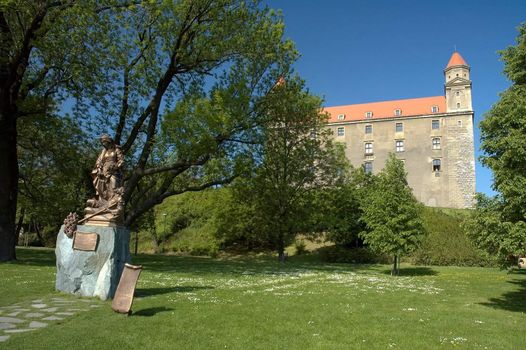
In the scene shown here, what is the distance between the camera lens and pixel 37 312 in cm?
1032

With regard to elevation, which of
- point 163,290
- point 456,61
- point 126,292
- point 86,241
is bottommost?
point 163,290

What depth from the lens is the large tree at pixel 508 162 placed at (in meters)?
11.9

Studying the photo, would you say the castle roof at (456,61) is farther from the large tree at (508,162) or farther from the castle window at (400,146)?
the large tree at (508,162)

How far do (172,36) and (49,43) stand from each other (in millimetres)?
7315

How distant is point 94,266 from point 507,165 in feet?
42.8

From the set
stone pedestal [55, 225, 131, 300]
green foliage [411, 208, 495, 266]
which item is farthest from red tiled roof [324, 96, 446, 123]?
stone pedestal [55, 225, 131, 300]

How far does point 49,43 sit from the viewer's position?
22.8 metres

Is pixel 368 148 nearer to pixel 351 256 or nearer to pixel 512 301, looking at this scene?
pixel 351 256

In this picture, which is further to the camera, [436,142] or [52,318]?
[436,142]

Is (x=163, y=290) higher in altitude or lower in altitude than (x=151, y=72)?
lower

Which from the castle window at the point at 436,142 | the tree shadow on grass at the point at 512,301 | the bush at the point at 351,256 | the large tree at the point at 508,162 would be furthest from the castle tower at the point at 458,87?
the large tree at the point at 508,162

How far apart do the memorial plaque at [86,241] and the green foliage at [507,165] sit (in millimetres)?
12135

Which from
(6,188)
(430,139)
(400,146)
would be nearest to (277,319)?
(6,188)

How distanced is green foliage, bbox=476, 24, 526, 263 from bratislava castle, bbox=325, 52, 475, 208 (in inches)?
2735
